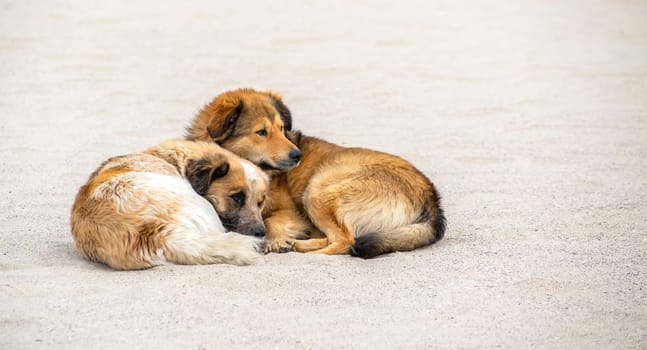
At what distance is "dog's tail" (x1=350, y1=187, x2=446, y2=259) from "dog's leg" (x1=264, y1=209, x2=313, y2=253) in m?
0.48

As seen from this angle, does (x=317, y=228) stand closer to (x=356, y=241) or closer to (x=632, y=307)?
(x=356, y=241)

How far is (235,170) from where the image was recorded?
22.0 ft

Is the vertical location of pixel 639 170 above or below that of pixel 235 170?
below

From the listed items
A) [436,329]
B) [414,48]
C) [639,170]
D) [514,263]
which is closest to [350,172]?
[514,263]

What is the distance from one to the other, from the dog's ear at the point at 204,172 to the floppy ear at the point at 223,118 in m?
0.74

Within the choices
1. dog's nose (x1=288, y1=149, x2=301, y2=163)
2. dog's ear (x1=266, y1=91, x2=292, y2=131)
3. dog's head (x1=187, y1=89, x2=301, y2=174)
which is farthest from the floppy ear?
dog's nose (x1=288, y1=149, x2=301, y2=163)

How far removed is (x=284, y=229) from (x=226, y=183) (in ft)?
1.88

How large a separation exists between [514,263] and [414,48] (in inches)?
309

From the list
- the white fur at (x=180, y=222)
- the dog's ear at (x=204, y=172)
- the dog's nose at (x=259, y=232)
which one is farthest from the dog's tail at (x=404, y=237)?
the dog's ear at (x=204, y=172)

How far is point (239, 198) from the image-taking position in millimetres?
6656

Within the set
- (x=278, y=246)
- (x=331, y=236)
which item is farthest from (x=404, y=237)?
(x=278, y=246)

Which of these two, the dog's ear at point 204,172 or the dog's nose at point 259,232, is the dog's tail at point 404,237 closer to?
the dog's nose at point 259,232

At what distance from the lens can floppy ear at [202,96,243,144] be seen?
7387mm

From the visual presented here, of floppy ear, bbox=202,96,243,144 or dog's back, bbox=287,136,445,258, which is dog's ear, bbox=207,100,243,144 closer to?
floppy ear, bbox=202,96,243,144
